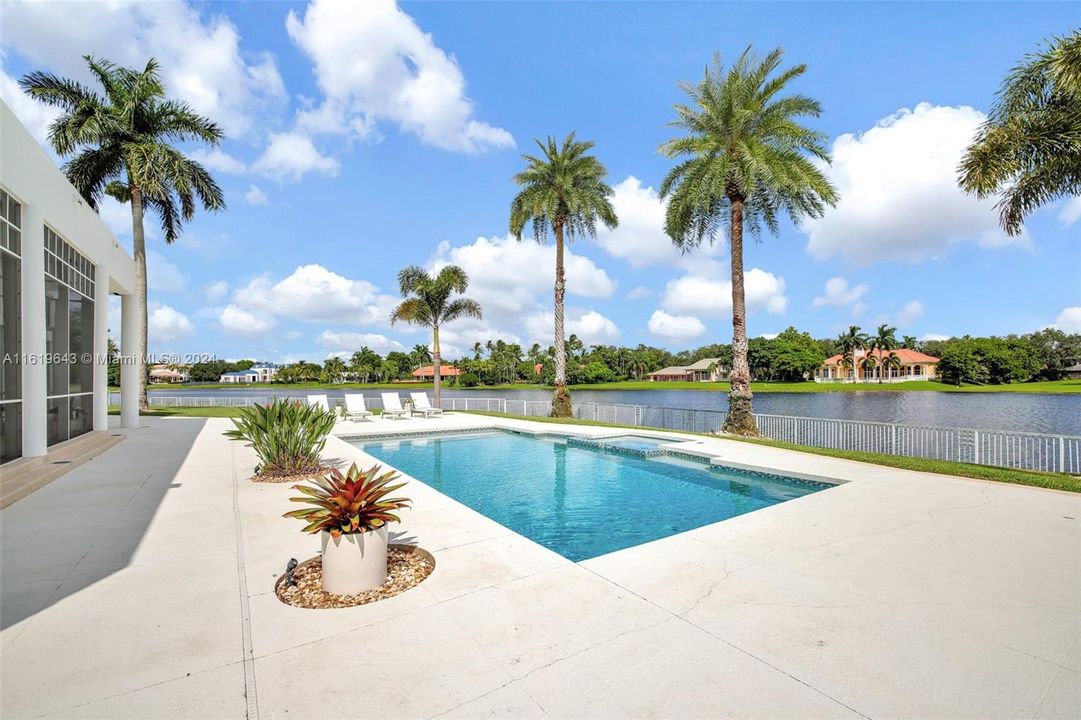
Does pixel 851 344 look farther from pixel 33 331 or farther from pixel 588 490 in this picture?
pixel 33 331

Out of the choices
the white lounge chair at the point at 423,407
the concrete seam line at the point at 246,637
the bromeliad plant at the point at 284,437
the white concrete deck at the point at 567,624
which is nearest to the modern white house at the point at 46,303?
the white concrete deck at the point at 567,624

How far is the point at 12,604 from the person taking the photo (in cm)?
351

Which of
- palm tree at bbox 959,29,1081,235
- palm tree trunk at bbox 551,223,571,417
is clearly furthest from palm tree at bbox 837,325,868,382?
palm tree at bbox 959,29,1081,235

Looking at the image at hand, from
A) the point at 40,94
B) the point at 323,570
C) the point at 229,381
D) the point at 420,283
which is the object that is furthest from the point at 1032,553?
the point at 229,381

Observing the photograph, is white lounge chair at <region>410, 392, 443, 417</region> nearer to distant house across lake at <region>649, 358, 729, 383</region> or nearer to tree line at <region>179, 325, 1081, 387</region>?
tree line at <region>179, 325, 1081, 387</region>

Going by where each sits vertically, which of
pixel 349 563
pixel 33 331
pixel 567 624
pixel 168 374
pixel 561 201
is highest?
pixel 561 201

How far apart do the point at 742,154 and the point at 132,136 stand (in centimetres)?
2193

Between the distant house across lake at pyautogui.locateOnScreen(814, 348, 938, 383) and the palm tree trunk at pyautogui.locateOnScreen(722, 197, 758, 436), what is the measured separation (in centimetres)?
7166

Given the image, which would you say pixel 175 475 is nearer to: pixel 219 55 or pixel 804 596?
pixel 219 55

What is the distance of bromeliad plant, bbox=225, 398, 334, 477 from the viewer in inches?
318

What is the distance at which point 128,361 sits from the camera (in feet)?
51.8

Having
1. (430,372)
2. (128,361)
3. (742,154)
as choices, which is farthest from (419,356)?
(742,154)

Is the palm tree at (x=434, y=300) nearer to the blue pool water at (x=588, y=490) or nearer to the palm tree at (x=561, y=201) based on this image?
the palm tree at (x=561, y=201)

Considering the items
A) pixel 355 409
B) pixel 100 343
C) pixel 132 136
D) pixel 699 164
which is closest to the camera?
pixel 100 343
